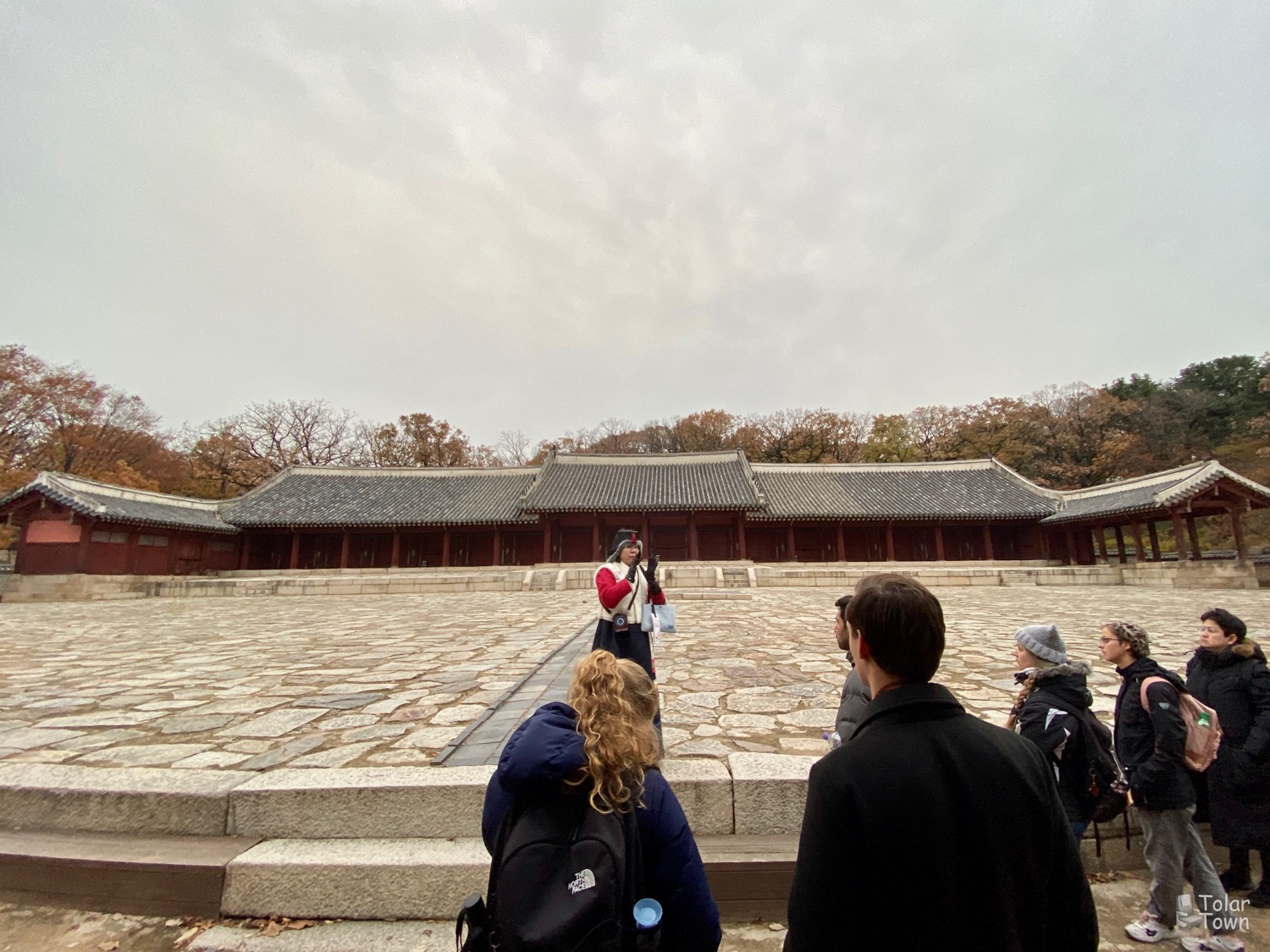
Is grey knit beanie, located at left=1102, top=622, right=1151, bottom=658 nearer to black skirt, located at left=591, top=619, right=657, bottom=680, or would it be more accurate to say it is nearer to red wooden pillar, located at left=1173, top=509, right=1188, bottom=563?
black skirt, located at left=591, top=619, right=657, bottom=680

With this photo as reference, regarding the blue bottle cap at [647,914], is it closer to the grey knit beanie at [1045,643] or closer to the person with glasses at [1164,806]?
the grey knit beanie at [1045,643]

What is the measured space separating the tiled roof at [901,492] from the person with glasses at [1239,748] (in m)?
22.4

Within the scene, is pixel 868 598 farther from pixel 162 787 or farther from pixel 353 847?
pixel 162 787

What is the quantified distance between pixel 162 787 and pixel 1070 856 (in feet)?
13.4

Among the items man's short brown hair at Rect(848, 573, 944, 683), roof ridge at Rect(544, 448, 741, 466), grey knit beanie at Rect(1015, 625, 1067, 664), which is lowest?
grey knit beanie at Rect(1015, 625, 1067, 664)

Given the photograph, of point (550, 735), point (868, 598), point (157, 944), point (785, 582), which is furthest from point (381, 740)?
point (785, 582)

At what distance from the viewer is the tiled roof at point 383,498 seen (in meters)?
25.6

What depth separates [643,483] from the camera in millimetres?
27625

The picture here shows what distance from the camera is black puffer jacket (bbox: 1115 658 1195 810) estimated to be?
2607 millimetres

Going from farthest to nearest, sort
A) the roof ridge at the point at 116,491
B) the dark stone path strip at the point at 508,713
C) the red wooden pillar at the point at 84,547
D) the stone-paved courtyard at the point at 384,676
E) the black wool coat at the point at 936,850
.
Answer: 1. the red wooden pillar at the point at 84,547
2. the roof ridge at the point at 116,491
3. the stone-paved courtyard at the point at 384,676
4. the dark stone path strip at the point at 508,713
5. the black wool coat at the point at 936,850

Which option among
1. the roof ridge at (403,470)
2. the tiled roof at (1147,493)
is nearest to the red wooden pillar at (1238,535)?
the tiled roof at (1147,493)

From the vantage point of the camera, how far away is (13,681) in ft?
20.2

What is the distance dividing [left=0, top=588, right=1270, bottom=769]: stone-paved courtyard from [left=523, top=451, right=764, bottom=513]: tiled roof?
11.4 metres

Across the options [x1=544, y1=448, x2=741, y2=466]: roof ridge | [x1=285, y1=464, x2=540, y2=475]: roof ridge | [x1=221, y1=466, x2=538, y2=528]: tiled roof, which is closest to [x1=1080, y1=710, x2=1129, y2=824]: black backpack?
[x1=221, y1=466, x2=538, y2=528]: tiled roof
